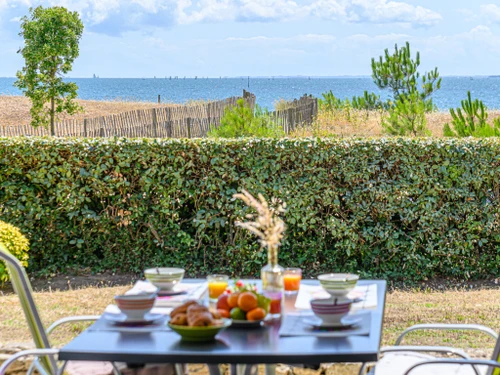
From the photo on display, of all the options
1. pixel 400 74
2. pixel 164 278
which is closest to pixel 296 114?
pixel 400 74

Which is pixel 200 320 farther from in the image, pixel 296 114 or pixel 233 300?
pixel 296 114

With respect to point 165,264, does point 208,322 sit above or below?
above

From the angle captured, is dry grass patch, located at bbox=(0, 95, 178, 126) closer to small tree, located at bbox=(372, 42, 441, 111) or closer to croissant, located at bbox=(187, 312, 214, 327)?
small tree, located at bbox=(372, 42, 441, 111)

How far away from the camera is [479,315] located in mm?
5676

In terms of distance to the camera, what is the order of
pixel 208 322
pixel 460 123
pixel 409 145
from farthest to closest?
pixel 460 123
pixel 409 145
pixel 208 322

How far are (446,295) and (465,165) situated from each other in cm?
133

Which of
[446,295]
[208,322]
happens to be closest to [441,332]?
[446,295]

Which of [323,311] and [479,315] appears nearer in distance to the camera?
[323,311]

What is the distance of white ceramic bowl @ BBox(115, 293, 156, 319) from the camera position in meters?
2.78

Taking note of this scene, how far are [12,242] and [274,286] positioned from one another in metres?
4.37

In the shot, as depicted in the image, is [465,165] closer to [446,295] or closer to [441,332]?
[446,295]

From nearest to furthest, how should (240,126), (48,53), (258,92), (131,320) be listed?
(131,320)
(240,126)
(48,53)
(258,92)

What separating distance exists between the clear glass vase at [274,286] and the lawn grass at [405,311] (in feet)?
6.37

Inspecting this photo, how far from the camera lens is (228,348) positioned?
2414 mm
